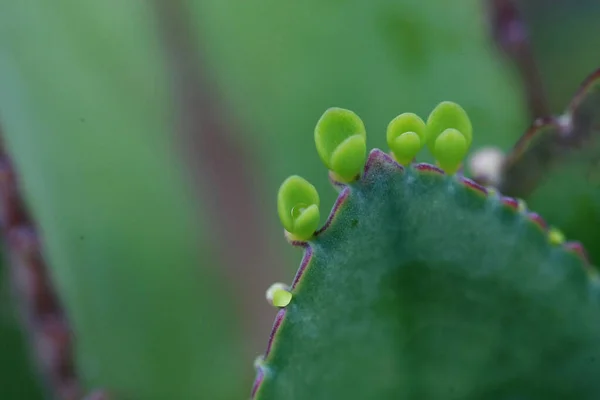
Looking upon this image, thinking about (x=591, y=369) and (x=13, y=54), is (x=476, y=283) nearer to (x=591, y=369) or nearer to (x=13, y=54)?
(x=591, y=369)

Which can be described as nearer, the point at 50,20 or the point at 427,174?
the point at 427,174

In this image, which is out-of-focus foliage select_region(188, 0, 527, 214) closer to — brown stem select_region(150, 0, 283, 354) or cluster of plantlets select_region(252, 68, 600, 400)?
brown stem select_region(150, 0, 283, 354)

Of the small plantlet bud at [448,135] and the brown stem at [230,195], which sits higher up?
the small plantlet bud at [448,135]

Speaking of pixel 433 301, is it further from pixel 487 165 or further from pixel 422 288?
pixel 487 165

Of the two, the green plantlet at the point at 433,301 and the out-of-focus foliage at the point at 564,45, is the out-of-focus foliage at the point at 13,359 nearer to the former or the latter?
the green plantlet at the point at 433,301

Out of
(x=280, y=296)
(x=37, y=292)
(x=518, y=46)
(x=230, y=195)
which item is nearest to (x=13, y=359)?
(x=37, y=292)

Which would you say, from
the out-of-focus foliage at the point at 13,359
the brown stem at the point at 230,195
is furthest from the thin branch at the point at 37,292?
the brown stem at the point at 230,195

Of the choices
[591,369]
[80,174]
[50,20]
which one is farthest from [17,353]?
[591,369]
